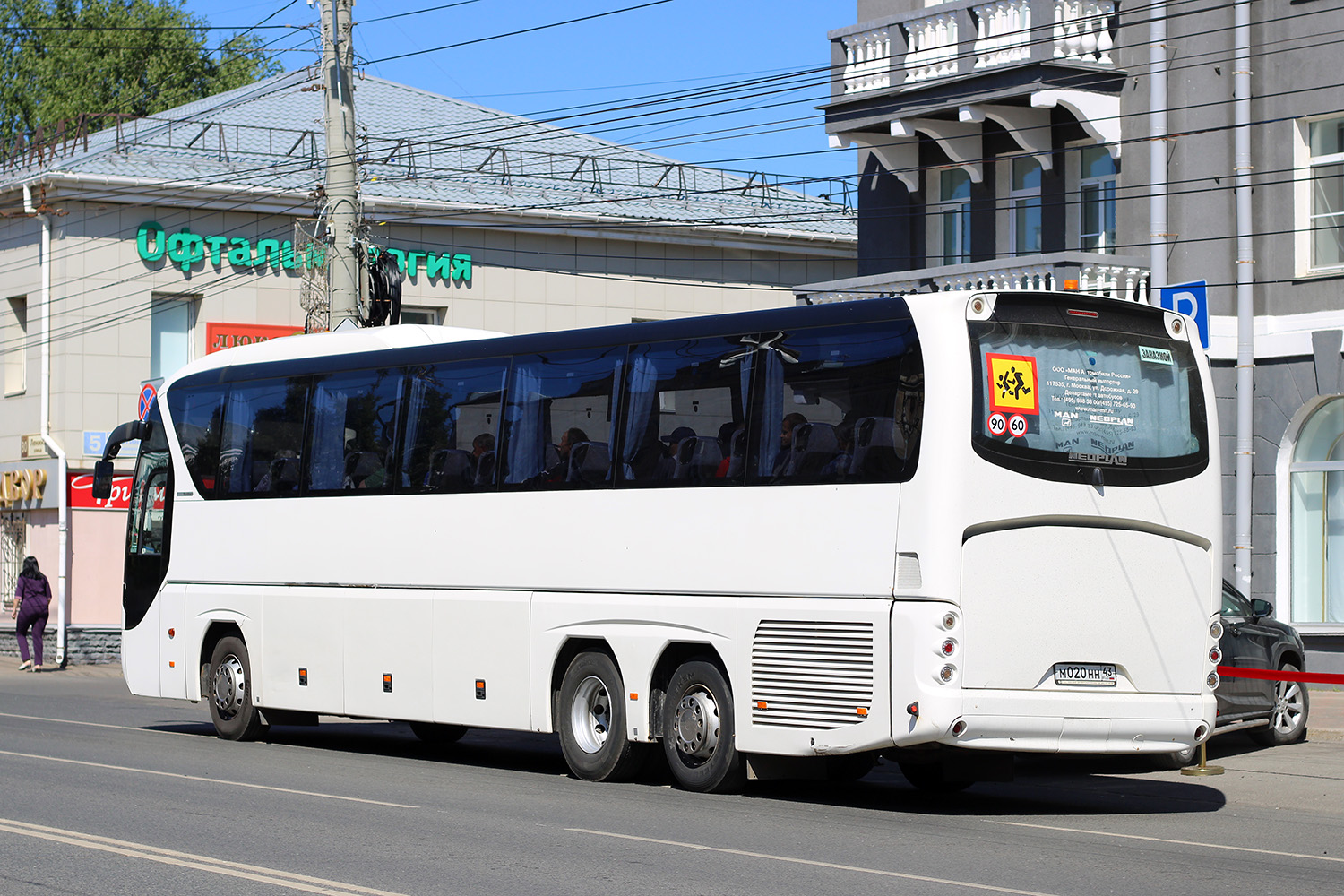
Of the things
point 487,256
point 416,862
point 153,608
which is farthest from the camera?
point 487,256

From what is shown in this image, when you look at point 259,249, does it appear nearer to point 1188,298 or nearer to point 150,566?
point 150,566

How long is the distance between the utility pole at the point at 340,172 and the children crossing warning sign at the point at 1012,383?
11.5 metres

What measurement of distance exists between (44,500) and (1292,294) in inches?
901

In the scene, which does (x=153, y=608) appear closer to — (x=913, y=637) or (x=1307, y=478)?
(x=913, y=637)

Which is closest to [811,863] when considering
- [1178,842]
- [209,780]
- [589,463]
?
[1178,842]

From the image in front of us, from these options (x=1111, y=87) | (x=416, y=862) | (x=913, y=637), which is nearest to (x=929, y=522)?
(x=913, y=637)

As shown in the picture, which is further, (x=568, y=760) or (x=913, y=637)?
(x=568, y=760)

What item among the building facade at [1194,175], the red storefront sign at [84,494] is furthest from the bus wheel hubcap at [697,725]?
the red storefront sign at [84,494]

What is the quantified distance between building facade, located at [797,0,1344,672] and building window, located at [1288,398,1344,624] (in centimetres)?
2

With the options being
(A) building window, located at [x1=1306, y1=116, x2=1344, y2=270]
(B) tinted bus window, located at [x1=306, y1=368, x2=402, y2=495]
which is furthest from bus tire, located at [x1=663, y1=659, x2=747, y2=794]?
(A) building window, located at [x1=1306, y1=116, x2=1344, y2=270]

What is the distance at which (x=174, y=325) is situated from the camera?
35.0 m

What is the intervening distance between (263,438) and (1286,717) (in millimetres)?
10037

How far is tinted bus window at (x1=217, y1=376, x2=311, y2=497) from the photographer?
17.4m

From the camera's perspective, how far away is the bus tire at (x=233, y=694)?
18047mm
